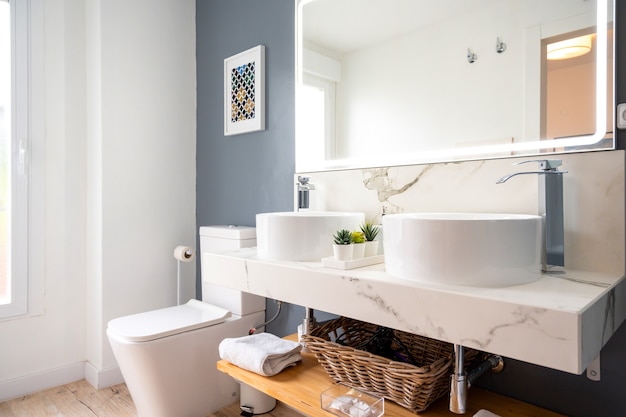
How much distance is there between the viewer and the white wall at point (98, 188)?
2264 millimetres

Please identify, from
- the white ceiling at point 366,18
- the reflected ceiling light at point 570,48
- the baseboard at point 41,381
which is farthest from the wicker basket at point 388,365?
the baseboard at point 41,381

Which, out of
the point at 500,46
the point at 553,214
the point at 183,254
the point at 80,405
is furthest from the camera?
the point at 183,254

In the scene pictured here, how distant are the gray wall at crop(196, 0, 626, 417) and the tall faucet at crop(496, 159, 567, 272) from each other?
20 centimetres

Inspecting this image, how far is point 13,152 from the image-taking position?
218 cm

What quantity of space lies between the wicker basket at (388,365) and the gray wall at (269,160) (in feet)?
0.72

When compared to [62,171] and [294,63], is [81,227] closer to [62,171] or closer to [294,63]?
[62,171]

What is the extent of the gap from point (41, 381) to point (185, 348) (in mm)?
973

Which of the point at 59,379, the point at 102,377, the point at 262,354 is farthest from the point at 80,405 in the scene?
the point at 262,354

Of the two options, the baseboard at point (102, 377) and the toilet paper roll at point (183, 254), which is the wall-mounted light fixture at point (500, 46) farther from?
the baseboard at point (102, 377)

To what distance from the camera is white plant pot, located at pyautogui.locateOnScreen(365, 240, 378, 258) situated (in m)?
1.40

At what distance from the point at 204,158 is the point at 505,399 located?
6.54 ft

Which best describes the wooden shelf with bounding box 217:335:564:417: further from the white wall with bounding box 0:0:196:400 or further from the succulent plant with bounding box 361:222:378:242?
the white wall with bounding box 0:0:196:400

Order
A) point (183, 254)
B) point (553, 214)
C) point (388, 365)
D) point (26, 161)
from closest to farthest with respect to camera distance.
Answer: point (553, 214) < point (388, 365) < point (26, 161) < point (183, 254)

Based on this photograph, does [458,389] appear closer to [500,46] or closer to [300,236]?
[300,236]
